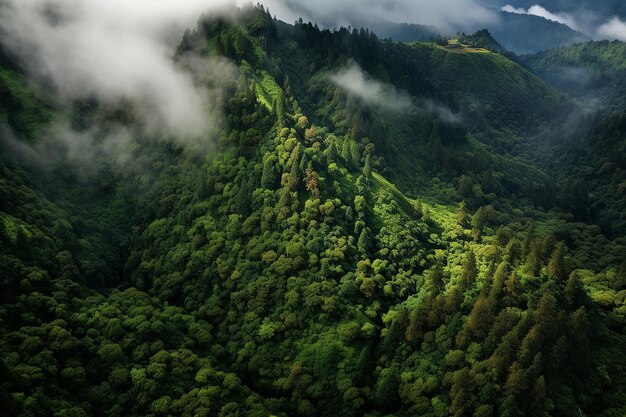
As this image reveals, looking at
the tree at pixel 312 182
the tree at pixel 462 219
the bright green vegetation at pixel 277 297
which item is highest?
the tree at pixel 462 219

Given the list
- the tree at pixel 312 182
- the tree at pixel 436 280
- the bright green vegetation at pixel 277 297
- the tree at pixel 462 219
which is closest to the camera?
the bright green vegetation at pixel 277 297

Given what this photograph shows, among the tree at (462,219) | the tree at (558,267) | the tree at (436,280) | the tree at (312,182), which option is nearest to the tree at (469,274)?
the tree at (436,280)

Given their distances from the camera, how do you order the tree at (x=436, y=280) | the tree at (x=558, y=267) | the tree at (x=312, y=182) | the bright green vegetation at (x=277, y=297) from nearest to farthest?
the bright green vegetation at (x=277, y=297) → the tree at (x=558, y=267) → the tree at (x=436, y=280) → the tree at (x=312, y=182)

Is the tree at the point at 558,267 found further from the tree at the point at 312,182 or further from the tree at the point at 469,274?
the tree at the point at 312,182

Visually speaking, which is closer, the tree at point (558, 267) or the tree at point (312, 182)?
the tree at point (558, 267)

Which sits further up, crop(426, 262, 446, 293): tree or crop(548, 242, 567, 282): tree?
crop(548, 242, 567, 282): tree

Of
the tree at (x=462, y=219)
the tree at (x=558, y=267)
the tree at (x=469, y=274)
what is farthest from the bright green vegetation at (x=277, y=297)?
the tree at (x=462, y=219)

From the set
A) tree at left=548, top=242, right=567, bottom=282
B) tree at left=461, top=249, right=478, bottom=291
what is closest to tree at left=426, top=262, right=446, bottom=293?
tree at left=461, top=249, right=478, bottom=291

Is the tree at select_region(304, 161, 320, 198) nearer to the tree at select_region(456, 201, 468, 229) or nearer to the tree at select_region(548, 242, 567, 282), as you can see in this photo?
the tree at select_region(456, 201, 468, 229)

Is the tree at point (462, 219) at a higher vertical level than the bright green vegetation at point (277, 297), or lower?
higher

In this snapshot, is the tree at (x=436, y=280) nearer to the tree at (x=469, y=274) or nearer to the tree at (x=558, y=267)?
the tree at (x=469, y=274)

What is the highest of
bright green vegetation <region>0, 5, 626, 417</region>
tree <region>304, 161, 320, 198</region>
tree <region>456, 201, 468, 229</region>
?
tree <region>456, 201, 468, 229</region>
